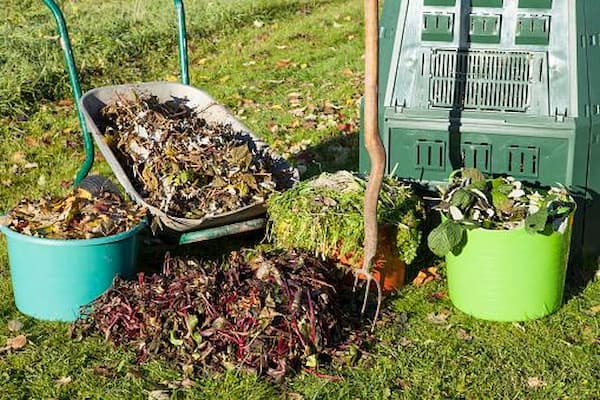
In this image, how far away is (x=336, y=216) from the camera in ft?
16.8

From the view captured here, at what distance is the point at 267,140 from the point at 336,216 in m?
2.84

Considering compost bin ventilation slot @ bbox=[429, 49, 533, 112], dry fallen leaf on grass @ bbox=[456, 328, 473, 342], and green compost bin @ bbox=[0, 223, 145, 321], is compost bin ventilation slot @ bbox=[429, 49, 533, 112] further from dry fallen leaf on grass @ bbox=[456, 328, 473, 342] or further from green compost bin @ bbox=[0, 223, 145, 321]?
green compost bin @ bbox=[0, 223, 145, 321]

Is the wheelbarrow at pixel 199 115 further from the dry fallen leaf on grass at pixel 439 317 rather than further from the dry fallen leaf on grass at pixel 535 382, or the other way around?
the dry fallen leaf on grass at pixel 535 382

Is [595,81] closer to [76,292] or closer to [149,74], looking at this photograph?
[76,292]

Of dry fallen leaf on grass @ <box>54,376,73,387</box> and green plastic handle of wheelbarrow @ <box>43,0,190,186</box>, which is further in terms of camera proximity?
green plastic handle of wheelbarrow @ <box>43,0,190,186</box>

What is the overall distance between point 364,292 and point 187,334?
1052mm

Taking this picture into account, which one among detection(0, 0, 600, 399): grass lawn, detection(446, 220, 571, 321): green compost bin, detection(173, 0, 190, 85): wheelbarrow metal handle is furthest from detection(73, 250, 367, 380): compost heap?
detection(173, 0, 190, 85): wheelbarrow metal handle

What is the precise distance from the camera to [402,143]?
5598 mm

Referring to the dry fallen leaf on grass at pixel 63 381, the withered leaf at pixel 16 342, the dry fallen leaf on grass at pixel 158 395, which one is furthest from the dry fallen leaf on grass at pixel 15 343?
the dry fallen leaf on grass at pixel 158 395

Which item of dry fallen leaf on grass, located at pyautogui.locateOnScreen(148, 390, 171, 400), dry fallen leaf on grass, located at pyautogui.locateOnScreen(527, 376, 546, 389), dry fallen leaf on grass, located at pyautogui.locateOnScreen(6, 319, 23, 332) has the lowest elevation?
dry fallen leaf on grass, located at pyautogui.locateOnScreen(527, 376, 546, 389)

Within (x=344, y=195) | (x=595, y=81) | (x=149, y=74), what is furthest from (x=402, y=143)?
(x=149, y=74)

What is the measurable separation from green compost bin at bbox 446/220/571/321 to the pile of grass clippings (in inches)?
11.3

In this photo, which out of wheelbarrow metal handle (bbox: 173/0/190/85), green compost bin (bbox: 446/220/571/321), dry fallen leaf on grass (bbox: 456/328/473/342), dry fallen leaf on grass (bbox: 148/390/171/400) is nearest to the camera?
dry fallen leaf on grass (bbox: 148/390/171/400)

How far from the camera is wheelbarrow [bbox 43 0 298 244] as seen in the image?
17.3ft
